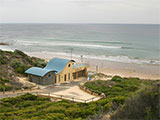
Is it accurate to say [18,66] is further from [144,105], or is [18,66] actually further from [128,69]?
[144,105]

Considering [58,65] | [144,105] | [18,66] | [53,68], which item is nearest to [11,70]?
[18,66]

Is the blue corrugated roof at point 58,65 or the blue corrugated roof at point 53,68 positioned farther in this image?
the blue corrugated roof at point 58,65

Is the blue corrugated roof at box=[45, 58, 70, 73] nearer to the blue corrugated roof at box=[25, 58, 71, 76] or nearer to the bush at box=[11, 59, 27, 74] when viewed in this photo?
the blue corrugated roof at box=[25, 58, 71, 76]

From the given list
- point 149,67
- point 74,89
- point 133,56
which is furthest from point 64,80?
point 133,56

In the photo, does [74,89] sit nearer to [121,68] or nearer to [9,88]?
[9,88]

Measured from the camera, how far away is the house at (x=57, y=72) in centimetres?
2316

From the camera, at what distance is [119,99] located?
13648mm

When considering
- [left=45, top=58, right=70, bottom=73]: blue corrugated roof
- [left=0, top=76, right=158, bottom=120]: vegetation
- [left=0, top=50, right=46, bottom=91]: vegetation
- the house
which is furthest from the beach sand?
[left=0, top=76, right=158, bottom=120]: vegetation

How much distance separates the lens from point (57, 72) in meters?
24.7

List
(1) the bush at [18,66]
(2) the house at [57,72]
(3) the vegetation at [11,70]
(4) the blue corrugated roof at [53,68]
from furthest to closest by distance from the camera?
(1) the bush at [18,66]
(4) the blue corrugated roof at [53,68]
(2) the house at [57,72]
(3) the vegetation at [11,70]

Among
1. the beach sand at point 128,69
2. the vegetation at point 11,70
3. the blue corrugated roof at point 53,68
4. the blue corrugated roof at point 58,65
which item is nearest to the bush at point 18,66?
the vegetation at point 11,70

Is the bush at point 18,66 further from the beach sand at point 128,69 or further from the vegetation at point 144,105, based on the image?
the vegetation at point 144,105

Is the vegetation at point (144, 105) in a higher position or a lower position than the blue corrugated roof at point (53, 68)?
higher

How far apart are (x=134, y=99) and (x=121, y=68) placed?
34.3 meters
